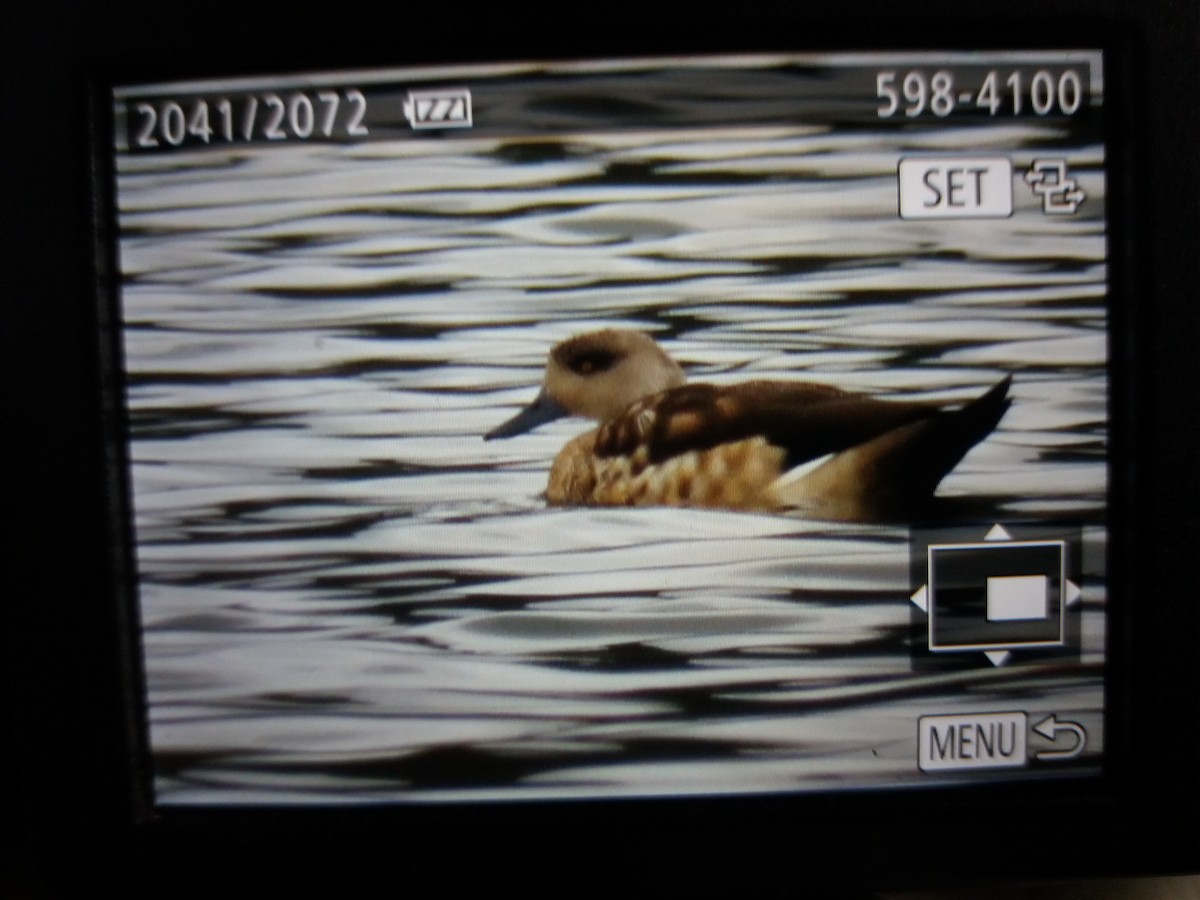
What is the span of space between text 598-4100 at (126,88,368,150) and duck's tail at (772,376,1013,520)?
345 mm

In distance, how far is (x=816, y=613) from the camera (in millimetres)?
488

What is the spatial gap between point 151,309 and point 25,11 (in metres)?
0.19

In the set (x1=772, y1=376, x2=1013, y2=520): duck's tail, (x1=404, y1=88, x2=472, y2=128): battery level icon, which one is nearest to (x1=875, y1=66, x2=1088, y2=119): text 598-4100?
(x1=772, y1=376, x2=1013, y2=520): duck's tail

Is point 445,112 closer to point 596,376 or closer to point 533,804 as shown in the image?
point 596,376

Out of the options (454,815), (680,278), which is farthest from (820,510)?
(454,815)

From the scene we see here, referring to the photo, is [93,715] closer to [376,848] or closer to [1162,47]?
[376,848]

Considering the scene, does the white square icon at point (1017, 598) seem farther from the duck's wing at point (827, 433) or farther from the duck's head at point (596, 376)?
the duck's head at point (596, 376)

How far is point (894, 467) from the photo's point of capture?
19.1 inches

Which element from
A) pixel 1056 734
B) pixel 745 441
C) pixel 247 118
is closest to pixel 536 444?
pixel 745 441

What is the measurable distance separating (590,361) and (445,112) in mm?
174

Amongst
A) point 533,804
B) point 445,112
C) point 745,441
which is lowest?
point 533,804

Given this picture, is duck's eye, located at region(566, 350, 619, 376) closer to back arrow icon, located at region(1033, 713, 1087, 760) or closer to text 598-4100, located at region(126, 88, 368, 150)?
text 598-4100, located at region(126, 88, 368, 150)

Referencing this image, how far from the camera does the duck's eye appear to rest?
475 millimetres

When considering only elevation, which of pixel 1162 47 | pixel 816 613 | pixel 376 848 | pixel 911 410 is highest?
pixel 1162 47
